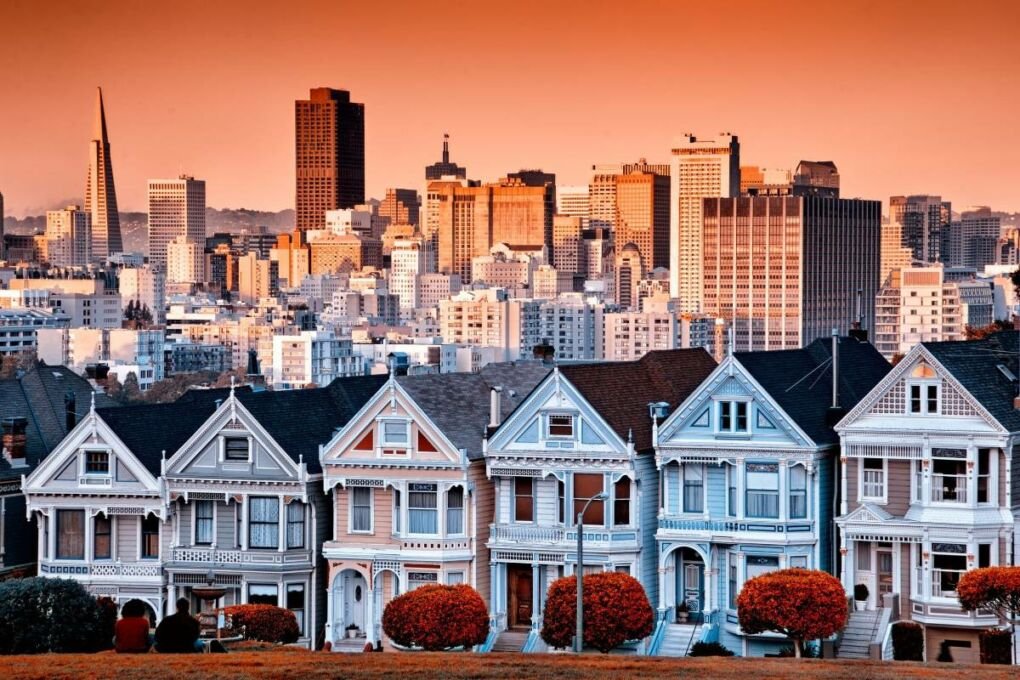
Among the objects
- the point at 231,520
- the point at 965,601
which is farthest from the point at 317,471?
the point at 965,601

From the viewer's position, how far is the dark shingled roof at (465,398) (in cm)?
4938

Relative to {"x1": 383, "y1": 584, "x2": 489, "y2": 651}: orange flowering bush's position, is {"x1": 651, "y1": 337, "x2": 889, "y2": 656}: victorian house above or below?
above

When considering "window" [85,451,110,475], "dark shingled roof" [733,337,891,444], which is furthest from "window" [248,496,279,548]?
"dark shingled roof" [733,337,891,444]

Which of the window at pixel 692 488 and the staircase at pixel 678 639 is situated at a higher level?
the window at pixel 692 488

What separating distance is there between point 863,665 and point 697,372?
48.2 feet

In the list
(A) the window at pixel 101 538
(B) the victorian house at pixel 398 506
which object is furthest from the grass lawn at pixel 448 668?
(A) the window at pixel 101 538

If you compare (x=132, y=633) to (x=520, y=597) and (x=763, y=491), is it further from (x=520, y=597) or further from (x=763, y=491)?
(x=763, y=491)

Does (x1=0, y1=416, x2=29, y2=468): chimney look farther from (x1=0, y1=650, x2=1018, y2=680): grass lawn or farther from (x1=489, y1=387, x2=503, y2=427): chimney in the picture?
(x1=0, y1=650, x2=1018, y2=680): grass lawn

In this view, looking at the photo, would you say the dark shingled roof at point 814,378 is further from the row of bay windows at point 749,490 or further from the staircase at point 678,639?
the staircase at point 678,639

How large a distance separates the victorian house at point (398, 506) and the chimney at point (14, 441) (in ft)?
25.5

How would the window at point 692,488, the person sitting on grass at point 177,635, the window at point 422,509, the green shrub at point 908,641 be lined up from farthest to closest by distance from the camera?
the window at point 422,509 → the window at point 692,488 → the green shrub at point 908,641 → the person sitting on grass at point 177,635

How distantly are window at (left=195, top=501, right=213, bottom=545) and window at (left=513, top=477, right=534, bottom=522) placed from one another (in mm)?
6194

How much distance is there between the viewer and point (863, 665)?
3850 centimetres

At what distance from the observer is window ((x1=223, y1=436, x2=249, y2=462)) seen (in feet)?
165
